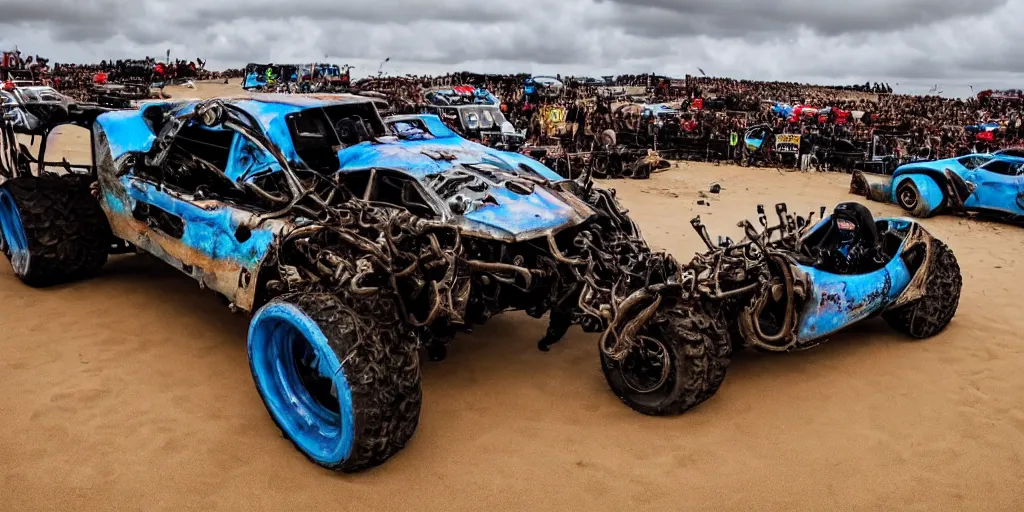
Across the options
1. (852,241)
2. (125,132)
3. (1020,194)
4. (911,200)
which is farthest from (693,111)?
(125,132)

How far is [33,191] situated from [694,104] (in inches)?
1319

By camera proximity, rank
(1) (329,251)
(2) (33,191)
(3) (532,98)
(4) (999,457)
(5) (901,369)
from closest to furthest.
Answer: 1. (4) (999,457)
2. (1) (329,251)
3. (5) (901,369)
4. (2) (33,191)
5. (3) (532,98)

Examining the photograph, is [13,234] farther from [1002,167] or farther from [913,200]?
[1002,167]

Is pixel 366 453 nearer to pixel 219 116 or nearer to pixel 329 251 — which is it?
pixel 329 251

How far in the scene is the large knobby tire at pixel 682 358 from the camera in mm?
4055

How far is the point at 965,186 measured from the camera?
1122cm

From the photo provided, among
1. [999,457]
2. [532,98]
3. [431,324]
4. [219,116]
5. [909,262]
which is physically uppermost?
[532,98]

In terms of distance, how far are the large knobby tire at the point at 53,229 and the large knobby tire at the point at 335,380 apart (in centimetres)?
340

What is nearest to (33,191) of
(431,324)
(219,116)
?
(219,116)

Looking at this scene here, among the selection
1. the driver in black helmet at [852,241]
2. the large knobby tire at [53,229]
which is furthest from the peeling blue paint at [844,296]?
the large knobby tire at [53,229]

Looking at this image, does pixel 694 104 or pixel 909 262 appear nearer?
pixel 909 262

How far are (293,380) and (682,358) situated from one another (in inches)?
89.9

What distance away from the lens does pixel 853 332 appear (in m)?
5.69

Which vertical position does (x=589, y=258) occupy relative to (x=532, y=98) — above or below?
below
